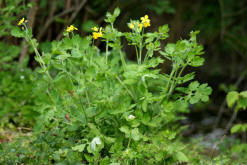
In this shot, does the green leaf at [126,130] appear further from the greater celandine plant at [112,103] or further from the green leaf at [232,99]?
the green leaf at [232,99]

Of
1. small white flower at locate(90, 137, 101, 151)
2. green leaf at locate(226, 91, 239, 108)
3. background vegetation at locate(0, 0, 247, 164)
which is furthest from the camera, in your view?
background vegetation at locate(0, 0, 247, 164)

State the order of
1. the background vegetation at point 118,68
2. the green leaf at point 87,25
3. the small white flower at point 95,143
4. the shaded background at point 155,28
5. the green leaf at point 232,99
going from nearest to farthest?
1. the green leaf at point 232,99
2. the small white flower at point 95,143
3. the background vegetation at point 118,68
4. the shaded background at point 155,28
5. the green leaf at point 87,25

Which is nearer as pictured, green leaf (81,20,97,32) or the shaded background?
the shaded background

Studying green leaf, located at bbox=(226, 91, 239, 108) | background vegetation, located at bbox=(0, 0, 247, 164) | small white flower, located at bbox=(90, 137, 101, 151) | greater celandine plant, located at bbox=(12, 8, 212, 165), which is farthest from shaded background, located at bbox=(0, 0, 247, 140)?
green leaf, located at bbox=(226, 91, 239, 108)

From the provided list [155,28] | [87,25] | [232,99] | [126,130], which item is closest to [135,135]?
[126,130]

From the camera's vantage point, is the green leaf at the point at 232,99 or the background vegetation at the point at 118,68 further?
the background vegetation at the point at 118,68

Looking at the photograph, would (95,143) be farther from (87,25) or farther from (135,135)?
(87,25)

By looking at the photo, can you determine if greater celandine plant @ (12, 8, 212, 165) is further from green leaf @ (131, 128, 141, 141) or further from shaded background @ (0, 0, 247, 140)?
shaded background @ (0, 0, 247, 140)

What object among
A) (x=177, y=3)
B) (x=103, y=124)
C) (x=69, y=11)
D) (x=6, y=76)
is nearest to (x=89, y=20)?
(x=69, y=11)

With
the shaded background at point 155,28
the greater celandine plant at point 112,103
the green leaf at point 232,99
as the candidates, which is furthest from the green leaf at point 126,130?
the shaded background at point 155,28

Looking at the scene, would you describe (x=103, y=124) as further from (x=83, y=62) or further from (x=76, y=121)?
(x=83, y=62)
